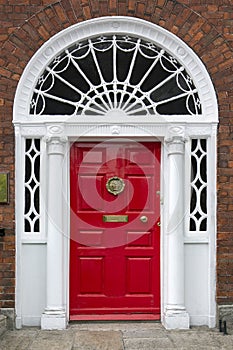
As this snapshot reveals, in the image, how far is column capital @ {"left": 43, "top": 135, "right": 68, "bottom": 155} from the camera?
6.52 meters

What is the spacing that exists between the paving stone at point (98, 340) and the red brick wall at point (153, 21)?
1013 mm

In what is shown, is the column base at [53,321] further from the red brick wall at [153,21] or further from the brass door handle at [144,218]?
the brass door handle at [144,218]

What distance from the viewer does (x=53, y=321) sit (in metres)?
6.50

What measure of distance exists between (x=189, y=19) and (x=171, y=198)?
2.19 m

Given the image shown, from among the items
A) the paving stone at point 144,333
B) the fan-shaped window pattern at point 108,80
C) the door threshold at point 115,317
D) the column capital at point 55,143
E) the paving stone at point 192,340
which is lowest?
the paving stone at point 192,340

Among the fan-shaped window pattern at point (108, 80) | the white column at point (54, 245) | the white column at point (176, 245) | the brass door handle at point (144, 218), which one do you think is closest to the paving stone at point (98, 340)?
the white column at point (54, 245)

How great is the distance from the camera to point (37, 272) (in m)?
6.67

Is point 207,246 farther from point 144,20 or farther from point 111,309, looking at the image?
point 144,20

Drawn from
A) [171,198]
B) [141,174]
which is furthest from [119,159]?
[171,198]

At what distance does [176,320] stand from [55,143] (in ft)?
8.46

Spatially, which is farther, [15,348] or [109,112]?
[109,112]

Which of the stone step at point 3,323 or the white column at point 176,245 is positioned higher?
the white column at point 176,245

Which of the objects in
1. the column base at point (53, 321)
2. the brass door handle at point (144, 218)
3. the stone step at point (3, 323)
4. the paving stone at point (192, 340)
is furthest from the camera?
the brass door handle at point (144, 218)

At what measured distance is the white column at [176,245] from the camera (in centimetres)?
654
